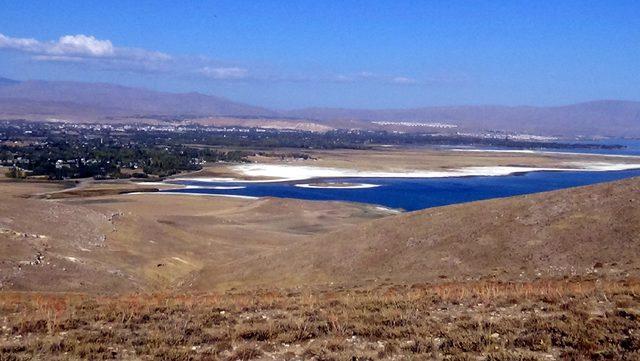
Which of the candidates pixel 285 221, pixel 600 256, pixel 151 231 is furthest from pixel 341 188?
pixel 600 256

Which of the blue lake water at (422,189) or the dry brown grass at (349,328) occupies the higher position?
the dry brown grass at (349,328)

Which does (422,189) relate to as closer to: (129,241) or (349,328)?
(129,241)

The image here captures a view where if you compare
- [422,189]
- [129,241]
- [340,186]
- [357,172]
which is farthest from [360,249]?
[357,172]

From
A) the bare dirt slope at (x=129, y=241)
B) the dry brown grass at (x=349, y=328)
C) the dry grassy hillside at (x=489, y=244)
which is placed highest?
the dry brown grass at (x=349, y=328)

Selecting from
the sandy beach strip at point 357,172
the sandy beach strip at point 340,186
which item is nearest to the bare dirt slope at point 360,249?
the sandy beach strip at point 340,186

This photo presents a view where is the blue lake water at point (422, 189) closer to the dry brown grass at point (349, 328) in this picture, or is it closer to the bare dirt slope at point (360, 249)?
the bare dirt slope at point (360, 249)

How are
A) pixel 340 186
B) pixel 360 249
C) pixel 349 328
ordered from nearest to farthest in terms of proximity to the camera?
pixel 349 328 < pixel 360 249 < pixel 340 186

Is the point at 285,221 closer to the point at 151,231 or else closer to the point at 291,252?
the point at 151,231
